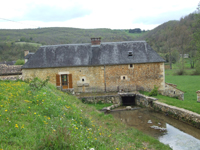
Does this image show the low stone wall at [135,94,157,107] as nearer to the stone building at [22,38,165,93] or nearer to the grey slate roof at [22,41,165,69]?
the stone building at [22,38,165,93]

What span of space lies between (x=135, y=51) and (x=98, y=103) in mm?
7308

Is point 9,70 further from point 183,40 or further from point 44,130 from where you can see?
point 183,40

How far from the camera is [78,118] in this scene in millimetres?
7586

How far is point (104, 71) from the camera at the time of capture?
62.4ft

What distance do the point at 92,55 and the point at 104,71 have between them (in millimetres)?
2385

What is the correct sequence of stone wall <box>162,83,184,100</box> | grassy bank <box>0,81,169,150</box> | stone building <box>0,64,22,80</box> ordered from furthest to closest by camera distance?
stone building <box>0,64,22,80</box> → stone wall <box>162,83,184,100</box> → grassy bank <box>0,81,169,150</box>

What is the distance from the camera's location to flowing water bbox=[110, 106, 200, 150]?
864 cm

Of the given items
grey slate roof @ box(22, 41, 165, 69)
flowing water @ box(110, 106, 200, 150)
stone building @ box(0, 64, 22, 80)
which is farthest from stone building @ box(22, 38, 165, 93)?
flowing water @ box(110, 106, 200, 150)

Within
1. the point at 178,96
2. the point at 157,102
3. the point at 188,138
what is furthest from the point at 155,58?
the point at 188,138

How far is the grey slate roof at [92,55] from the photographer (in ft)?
62.6

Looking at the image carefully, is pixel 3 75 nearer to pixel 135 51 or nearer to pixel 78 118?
pixel 135 51

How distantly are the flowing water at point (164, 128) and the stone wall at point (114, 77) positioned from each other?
4.69m

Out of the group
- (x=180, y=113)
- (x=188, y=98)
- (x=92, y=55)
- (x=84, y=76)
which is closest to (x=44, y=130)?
(x=180, y=113)

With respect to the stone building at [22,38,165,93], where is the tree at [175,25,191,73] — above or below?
above
